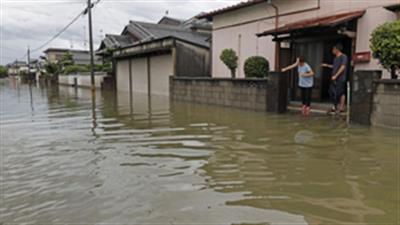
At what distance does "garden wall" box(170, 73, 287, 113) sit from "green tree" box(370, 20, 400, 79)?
9.14 feet

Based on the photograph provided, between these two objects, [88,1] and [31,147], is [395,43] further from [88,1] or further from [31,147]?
[88,1]

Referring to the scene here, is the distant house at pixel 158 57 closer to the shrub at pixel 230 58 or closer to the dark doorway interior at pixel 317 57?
the shrub at pixel 230 58

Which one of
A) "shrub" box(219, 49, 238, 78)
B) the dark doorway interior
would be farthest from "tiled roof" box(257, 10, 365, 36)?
"shrub" box(219, 49, 238, 78)

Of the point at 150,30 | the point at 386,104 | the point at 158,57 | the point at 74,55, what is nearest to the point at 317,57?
the point at 386,104

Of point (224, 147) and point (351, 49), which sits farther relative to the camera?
point (351, 49)

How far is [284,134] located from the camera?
6.41m

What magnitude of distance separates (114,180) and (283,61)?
8562 millimetres

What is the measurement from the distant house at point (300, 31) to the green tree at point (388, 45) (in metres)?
1.71

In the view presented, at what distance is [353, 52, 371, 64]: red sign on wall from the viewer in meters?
8.88

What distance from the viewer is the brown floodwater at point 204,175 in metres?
3.04

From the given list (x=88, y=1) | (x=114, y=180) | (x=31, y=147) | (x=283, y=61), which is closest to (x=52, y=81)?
(x=88, y=1)

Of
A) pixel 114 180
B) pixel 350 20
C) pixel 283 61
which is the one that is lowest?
pixel 114 180

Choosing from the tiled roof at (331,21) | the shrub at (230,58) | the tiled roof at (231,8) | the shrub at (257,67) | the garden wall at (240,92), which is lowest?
the garden wall at (240,92)

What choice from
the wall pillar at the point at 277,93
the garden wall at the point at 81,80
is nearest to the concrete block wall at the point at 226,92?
the wall pillar at the point at 277,93
